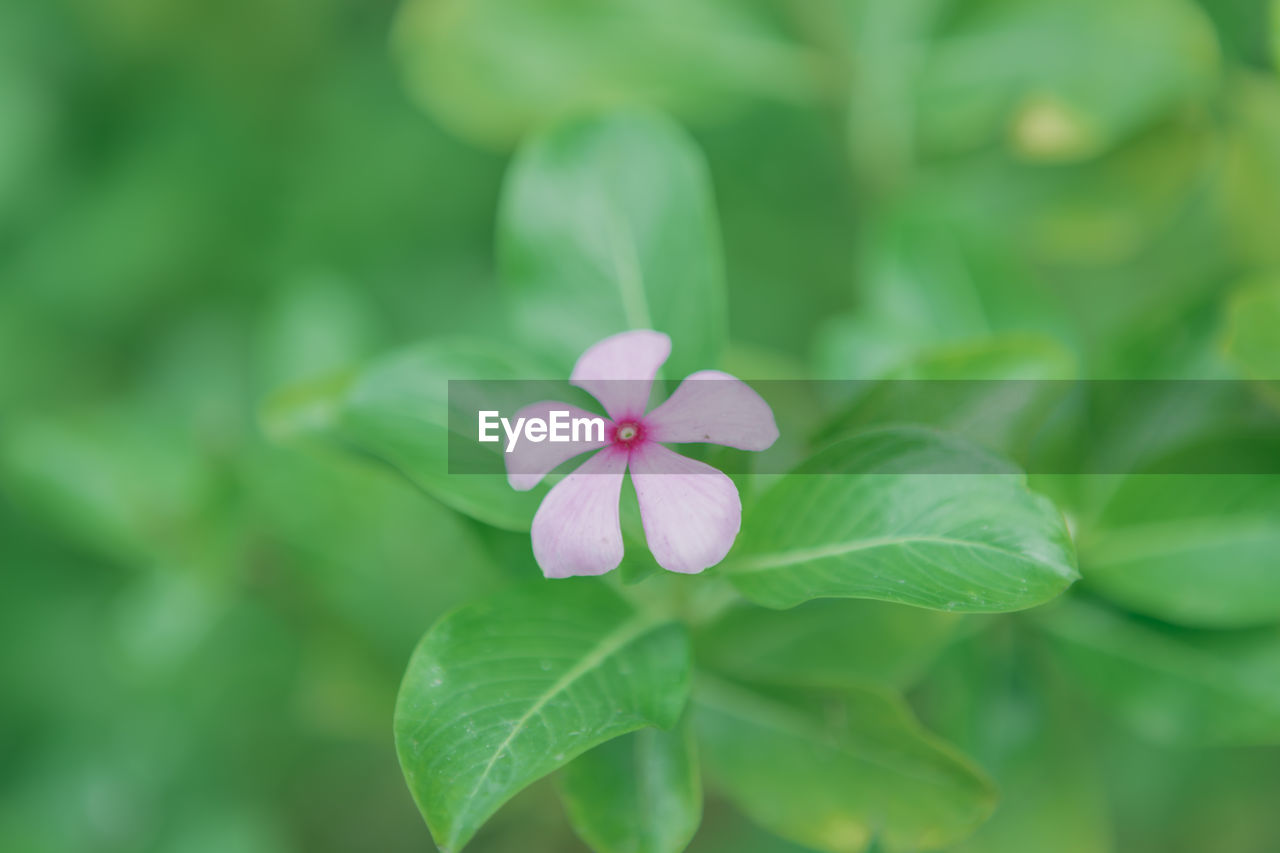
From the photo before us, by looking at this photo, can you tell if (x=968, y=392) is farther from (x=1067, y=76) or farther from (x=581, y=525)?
(x=1067, y=76)

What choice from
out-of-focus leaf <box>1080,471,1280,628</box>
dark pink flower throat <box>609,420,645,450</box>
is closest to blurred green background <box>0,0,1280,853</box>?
out-of-focus leaf <box>1080,471,1280,628</box>

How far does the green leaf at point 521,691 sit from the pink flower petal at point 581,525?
108 mm

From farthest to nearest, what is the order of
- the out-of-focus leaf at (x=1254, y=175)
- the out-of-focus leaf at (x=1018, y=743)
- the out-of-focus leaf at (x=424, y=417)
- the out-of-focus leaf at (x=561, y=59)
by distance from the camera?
the out-of-focus leaf at (x=561, y=59), the out-of-focus leaf at (x=1254, y=175), the out-of-focus leaf at (x=1018, y=743), the out-of-focus leaf at (x=424, y=417)

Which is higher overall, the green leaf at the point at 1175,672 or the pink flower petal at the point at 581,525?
the pink flower petal at the point at 581,525

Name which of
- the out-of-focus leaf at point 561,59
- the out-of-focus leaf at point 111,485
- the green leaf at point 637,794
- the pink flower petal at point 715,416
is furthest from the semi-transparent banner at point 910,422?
the out-of-focus leaf at point 111,485

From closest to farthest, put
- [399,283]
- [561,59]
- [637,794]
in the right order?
1. [637,794]
2. [561,59]
3. [399,283]

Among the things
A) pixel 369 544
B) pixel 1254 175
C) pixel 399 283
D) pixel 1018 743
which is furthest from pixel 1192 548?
pixel 399 283

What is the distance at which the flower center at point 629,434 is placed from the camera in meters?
0.71

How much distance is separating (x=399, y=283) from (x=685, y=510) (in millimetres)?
1592

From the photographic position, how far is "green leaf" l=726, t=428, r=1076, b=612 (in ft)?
2.17

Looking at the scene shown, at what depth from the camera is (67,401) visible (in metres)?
2.14

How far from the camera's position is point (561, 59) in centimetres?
149

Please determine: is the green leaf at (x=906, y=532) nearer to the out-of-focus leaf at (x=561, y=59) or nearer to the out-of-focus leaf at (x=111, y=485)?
the out-of-focus leaf at (x=561, y=59)

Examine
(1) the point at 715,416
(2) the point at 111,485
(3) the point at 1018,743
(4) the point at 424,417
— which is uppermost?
(1) the point at 715,416
